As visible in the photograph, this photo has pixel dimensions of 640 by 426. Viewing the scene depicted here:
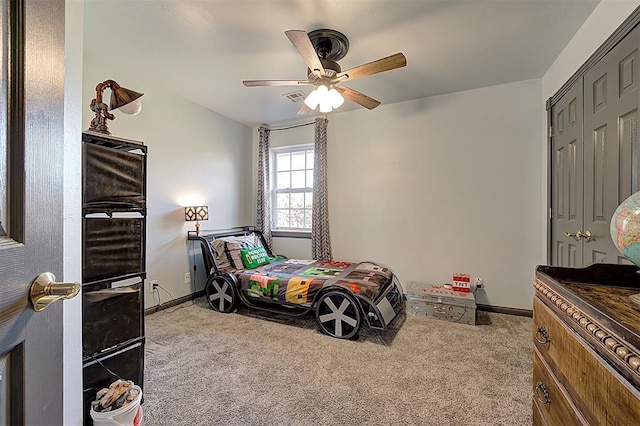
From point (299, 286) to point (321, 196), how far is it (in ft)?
4.96

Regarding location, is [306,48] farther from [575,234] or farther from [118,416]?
[575,234]

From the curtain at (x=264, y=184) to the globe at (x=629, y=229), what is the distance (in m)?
3.95

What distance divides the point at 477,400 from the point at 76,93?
2736mm

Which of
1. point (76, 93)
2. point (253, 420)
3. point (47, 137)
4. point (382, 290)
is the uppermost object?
point (76, 93)

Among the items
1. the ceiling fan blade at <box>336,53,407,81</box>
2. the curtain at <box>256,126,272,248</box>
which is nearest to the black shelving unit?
the ceiling fan blade at <box>336,53,407,81</box>

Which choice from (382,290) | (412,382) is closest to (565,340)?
(412,382)

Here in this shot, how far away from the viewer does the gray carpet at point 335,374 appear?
1595 mm

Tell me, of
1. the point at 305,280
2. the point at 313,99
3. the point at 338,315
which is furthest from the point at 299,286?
the point at 313,99

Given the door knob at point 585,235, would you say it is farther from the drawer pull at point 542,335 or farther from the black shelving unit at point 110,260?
the black shelving unit at point 110,260

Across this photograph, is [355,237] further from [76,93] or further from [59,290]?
[59,290]

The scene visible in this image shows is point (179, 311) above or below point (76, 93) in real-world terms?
below

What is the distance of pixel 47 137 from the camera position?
0.59 meters

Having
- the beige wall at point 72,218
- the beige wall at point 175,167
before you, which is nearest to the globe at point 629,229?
the beige wall at point 72,218

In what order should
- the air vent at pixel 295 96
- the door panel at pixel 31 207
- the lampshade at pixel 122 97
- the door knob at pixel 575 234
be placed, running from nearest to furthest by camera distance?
the door panel at pixel 31 207, the lampshade at pixel 122 97, the door knob at pixel 575 234, the air vent at pixel 295 96
